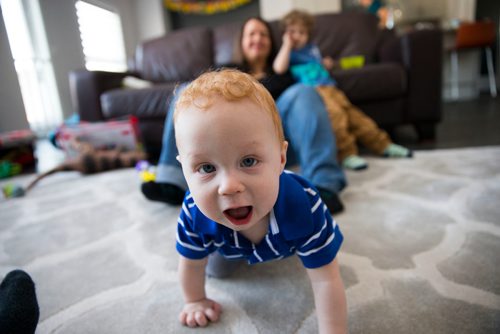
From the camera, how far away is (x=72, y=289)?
0.57 metres

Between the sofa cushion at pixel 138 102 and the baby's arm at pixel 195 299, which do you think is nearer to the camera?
the baby's arm at pixel 195 299

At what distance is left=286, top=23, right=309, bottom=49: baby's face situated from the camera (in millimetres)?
1368

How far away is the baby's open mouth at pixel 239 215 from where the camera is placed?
350 mm

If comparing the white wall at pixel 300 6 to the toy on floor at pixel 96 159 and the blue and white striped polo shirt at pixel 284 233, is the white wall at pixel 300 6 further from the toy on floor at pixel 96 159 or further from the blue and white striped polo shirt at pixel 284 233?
the blue and white striped polo shirt at pixel 284 233

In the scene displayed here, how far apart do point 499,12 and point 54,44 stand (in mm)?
4842

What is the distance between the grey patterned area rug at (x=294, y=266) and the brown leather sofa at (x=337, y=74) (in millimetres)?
568

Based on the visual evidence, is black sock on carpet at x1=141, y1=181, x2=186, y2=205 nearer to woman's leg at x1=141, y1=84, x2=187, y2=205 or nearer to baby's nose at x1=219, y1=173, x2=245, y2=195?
woman's leg at x1=141, y1=84, x2=187, y2=205

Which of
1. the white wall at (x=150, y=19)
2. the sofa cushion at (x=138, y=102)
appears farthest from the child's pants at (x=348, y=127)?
the white wall at (x=150, y=19)

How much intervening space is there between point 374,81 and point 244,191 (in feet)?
4.35

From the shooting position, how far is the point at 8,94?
0.68 metres

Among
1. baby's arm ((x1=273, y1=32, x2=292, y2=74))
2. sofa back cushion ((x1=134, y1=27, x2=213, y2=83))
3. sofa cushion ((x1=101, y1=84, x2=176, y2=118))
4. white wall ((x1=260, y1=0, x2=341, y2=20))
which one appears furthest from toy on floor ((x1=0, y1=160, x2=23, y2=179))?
white wall ((x1=260, y1=0, x2=341, y2=20))

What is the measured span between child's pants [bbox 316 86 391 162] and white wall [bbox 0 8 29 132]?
1.00m

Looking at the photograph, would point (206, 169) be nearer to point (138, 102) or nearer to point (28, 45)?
point (28, 45)

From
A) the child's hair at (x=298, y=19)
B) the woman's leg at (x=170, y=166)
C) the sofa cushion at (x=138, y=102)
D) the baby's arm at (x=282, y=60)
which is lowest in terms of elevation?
the woman's leg at (x=170, y=166)
